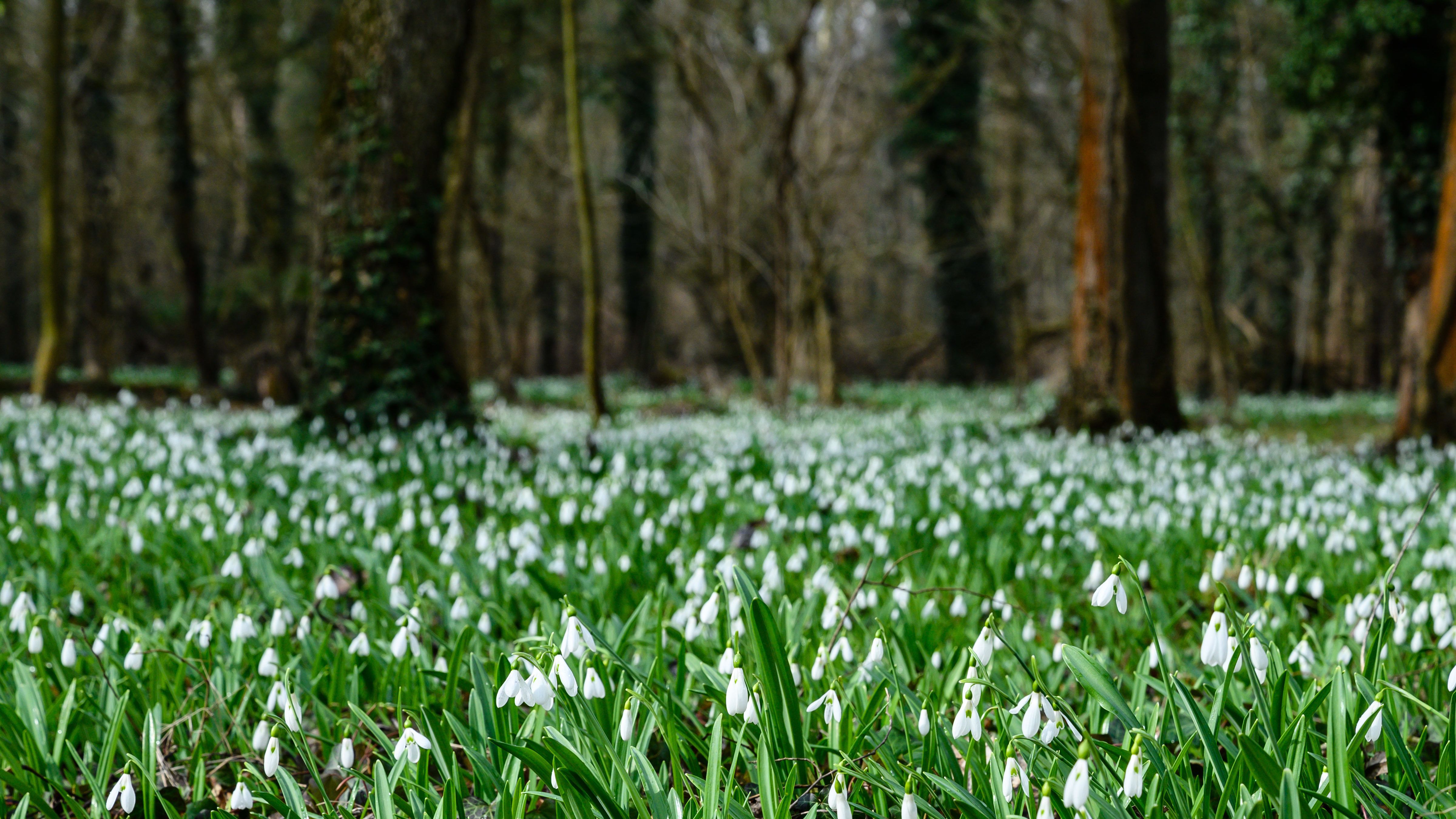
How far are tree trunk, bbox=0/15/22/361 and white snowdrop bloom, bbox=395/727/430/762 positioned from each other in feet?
72.0

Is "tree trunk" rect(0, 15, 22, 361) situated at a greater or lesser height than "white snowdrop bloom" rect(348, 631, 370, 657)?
greater

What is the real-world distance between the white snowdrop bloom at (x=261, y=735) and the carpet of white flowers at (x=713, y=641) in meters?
0.03

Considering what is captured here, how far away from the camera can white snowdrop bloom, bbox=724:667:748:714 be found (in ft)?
4.58

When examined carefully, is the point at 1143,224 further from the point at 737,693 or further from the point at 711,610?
the point at 737,693

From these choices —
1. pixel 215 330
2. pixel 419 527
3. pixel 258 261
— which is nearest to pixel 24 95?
pixel 215 330

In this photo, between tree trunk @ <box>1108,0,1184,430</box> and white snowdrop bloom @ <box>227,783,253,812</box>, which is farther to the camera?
tree trunk @ <box>1108,0,1184,430</box>

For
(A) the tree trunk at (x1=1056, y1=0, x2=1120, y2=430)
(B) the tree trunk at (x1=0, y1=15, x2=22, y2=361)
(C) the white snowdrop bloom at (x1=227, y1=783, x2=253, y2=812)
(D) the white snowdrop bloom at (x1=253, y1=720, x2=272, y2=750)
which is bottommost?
(C) the white snowdrop bloom at (x1=227, y1=783, x2=253, y2=812)

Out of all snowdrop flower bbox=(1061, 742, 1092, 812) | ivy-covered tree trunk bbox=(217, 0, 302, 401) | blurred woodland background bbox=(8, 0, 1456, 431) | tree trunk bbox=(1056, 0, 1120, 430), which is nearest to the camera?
snowdrop flower bbox=(1061, 742, 1092, 812)

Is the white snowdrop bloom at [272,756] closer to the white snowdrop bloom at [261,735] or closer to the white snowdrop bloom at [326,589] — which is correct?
the white snowdrop bloom at [261,735]

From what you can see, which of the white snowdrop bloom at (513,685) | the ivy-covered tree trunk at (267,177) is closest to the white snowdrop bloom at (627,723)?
the white snowdrop bloom at (513,685)

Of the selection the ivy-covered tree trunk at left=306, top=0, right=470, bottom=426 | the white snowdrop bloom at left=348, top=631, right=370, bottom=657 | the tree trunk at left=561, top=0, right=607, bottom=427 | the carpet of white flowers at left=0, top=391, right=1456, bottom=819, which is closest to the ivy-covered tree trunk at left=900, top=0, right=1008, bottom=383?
the tree trunk at left=561, top=0, right=607, bottom=427

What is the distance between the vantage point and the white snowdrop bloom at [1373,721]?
1384 millimetres

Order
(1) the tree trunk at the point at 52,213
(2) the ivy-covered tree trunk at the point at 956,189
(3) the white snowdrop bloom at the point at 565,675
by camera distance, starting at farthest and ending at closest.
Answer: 1. (2) the ivy-covered tree trunk at the point at 956,189
2. (1) the tree trunk at the point at 52,213
3. (3) the white snowdrop bloom at the point at 565,675

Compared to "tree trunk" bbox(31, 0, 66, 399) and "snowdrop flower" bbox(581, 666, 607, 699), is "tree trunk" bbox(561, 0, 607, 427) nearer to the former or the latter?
"tree trunk" bbox(31, 0, 66, 399)
